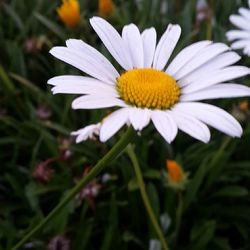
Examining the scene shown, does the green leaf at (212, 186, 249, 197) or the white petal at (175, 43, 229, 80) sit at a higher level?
the white petal at (175, 43, 229, 80)

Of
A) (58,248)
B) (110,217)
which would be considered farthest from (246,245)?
(58,248)

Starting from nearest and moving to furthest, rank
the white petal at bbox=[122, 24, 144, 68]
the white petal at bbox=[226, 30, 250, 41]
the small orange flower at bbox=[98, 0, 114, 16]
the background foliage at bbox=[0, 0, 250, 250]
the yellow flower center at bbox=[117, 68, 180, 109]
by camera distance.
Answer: the yellow flower center at bbox=[117, 68, 180, 109], the white petal at bbox=[122, 24, 144, 68], the background foliage at bbox=[0, 0, 250, 250], the white petal at bbox=[226, 30, 250, 41], the small orange flower at bbox=[98, 0, 114, 16]

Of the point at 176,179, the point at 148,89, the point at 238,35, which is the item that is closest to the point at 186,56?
the point at 148,89

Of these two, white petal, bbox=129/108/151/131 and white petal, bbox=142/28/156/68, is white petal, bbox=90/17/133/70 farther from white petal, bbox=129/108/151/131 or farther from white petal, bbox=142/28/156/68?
white petal, bbox=129/108/151/131

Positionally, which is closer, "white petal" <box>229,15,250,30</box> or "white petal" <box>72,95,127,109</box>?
"white petal" <box>72,95,127,109</box>

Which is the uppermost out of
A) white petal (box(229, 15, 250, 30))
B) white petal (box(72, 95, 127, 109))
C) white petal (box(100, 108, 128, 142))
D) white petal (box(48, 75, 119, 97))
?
white petal (box(229, 15, 250, 30))

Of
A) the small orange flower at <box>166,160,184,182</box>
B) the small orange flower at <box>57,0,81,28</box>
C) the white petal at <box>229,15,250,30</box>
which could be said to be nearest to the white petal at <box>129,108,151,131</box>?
the small orange flower at <box>166,160,184,182</box>

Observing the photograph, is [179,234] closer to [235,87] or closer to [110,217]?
[110,217]

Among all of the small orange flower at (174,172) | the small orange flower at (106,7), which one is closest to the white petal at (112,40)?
the small orange flower at (174,172)
